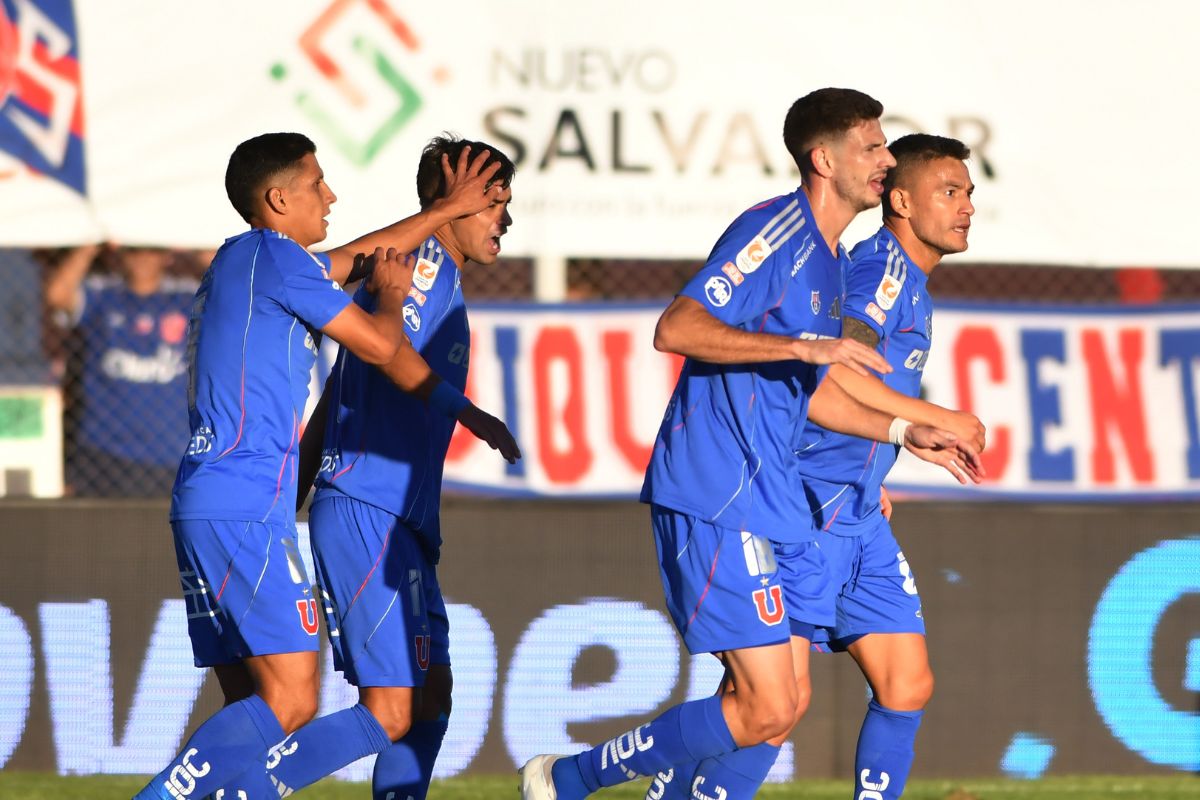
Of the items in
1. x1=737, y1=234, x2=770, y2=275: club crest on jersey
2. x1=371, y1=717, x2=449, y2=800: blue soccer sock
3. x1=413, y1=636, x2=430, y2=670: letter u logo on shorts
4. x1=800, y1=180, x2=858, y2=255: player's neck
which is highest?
x1=800, y1=180, x2=858, y2=255: player's neck

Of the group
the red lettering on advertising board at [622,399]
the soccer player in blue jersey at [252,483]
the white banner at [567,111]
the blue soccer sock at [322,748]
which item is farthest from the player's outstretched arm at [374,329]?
the white banner at [567,111]

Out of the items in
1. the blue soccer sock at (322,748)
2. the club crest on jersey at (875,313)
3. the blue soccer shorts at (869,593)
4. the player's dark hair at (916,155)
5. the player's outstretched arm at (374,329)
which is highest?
the player's dark hair at (916,155)

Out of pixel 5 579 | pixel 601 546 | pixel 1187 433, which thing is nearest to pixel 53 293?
pixel 5 579

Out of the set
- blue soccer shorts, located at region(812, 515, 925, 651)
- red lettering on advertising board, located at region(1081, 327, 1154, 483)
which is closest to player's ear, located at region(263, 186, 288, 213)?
blue soccer shorts, located at region(812, 515, 925, 651)

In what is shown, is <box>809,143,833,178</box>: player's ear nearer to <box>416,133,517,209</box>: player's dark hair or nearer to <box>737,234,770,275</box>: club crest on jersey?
<box>737,234,770,275</box>: club crest on jersey

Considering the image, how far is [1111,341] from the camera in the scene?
922 cm

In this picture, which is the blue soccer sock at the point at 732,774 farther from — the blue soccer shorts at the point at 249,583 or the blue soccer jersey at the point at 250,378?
the blue soccer jersey at the point at 250,378

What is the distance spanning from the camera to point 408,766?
582 centimetres

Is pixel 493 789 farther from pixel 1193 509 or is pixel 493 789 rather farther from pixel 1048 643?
pixel 1193 509

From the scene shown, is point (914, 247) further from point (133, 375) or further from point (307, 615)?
point (133, 375)

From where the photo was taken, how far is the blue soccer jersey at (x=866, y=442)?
5953mm

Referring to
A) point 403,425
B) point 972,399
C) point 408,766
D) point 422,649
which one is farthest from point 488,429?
point 972,399

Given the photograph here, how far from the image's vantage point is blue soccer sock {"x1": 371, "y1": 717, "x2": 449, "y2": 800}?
582 centimetres

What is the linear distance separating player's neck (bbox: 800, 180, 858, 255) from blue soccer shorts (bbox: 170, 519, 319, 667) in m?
1.82
